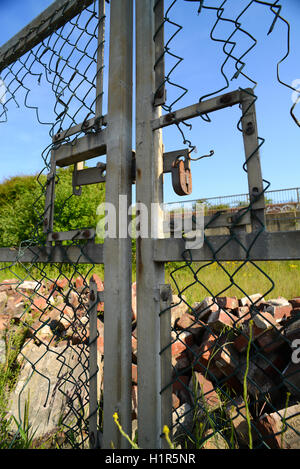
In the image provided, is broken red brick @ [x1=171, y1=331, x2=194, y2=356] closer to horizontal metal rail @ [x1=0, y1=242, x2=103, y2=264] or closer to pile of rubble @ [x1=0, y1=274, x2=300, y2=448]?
pile of rubble @ [x1=0, y1=274, x2=300, y2=448]

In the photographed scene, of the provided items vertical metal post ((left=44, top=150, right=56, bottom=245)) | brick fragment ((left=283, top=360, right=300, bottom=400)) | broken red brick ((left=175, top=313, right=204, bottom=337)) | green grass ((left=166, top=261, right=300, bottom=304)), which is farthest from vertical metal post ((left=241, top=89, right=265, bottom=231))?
green grass ((left=166, top=261, right=300, bottom=304))

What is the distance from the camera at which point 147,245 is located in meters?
0.89

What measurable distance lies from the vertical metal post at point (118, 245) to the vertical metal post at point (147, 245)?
5cm

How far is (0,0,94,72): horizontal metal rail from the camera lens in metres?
1.29

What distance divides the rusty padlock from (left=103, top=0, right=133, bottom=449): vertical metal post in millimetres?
196

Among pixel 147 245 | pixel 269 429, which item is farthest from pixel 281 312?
pixel 147 245

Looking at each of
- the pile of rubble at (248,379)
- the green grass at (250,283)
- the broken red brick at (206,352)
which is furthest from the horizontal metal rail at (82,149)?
the green grass at (250,283)

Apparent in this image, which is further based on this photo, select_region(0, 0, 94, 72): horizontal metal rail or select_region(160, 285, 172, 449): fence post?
select_region(0, 0, 94, 72): horizontal metal rail

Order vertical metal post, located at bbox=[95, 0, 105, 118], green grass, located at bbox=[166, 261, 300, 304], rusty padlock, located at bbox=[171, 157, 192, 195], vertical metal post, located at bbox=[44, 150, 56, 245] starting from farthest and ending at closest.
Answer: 1. green grass, located at bbox=[166, 261, 300, 304]
2. vertical metal post, located at bbox=[44, 150, 56, 245]
3. vertical metal post, located at bbox=[95, 0, 105, 118]
4. rusty padlock, located at bbox=[171, 157, 192, 195]

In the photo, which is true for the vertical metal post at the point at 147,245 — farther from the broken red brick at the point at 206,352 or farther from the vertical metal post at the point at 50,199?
the broken red brick at the point at 206,352

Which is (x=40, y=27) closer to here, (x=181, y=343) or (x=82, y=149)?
(x=82, y=149)

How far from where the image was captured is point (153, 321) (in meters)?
0.86

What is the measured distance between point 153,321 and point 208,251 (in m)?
0.30

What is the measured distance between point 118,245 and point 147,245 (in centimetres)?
11
